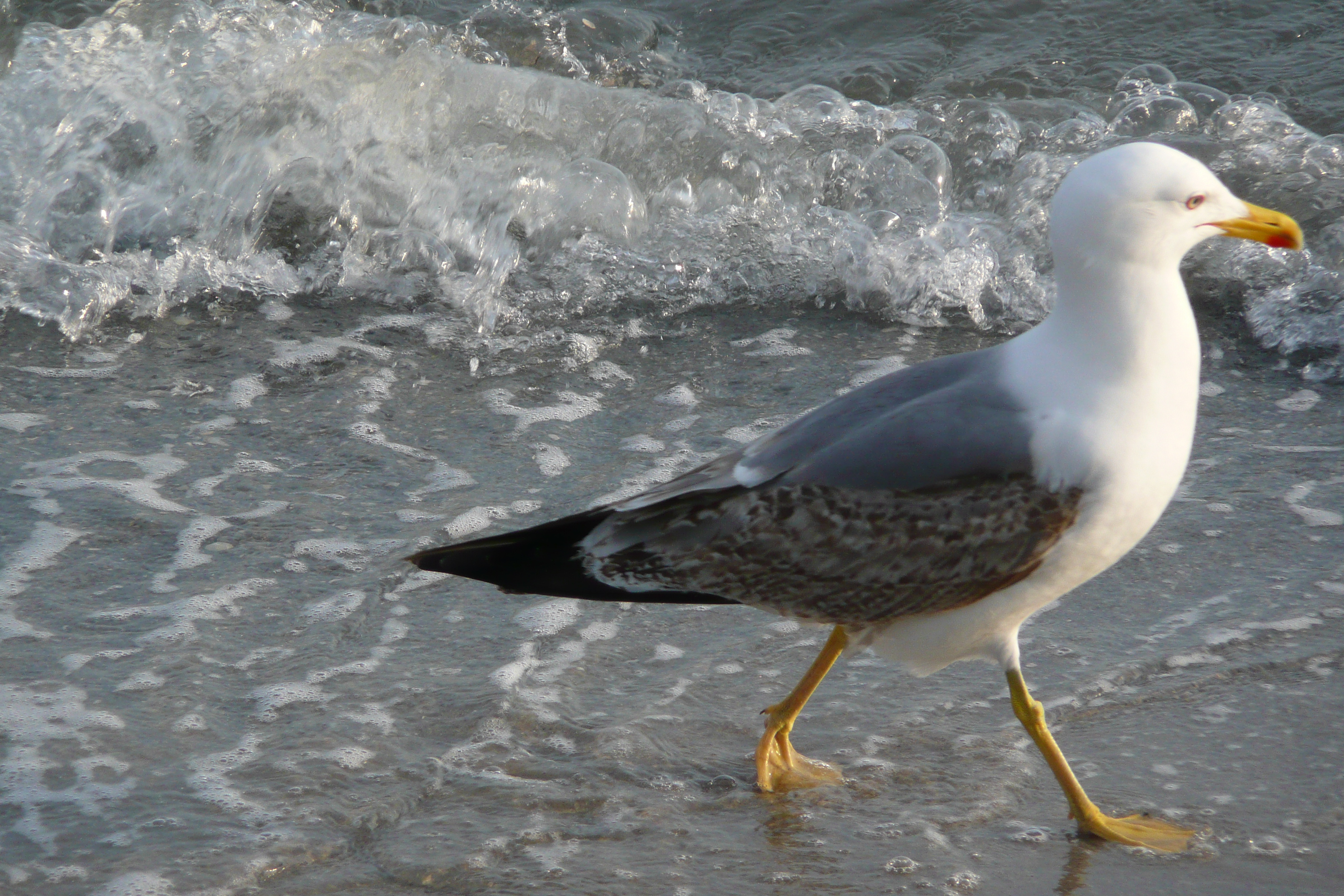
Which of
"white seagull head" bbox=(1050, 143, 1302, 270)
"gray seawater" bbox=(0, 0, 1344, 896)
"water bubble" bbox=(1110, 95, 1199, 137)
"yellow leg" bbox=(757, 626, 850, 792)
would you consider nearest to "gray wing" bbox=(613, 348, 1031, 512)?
"white seagull head" bbox=(1050, 143, 1302, 270)

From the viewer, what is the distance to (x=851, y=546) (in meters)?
3.08

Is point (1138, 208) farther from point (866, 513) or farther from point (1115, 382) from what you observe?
point (866, 513)

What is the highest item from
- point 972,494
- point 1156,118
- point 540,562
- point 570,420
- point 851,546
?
point 1156,118

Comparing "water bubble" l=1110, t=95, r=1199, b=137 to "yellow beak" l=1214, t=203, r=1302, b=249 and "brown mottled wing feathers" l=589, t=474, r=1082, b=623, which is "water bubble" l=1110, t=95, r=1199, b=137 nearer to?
"yellow beak" l=1214, t=203, r=1302, b=249

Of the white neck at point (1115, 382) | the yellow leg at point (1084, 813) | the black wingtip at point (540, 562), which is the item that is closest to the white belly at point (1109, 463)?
the white neck at point (1115, 382)

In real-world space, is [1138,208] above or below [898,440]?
above

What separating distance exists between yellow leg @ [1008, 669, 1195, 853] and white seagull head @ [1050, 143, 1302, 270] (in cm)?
94

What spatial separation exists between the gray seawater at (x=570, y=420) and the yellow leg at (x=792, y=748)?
6 centimetres

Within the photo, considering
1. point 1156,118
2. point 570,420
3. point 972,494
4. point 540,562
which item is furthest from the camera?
point 1156,118

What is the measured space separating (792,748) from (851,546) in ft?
1.81

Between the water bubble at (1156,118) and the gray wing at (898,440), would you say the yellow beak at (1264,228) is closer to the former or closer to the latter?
the gray wing at (898,440)

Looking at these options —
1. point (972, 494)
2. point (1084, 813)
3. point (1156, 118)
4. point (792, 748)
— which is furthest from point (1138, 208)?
point (1156, 118)

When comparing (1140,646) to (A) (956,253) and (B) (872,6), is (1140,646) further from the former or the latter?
(B) (872,6)

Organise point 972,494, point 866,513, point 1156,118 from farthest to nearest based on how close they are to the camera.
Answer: point 1156,118 → point 866,513 → point 972,494
